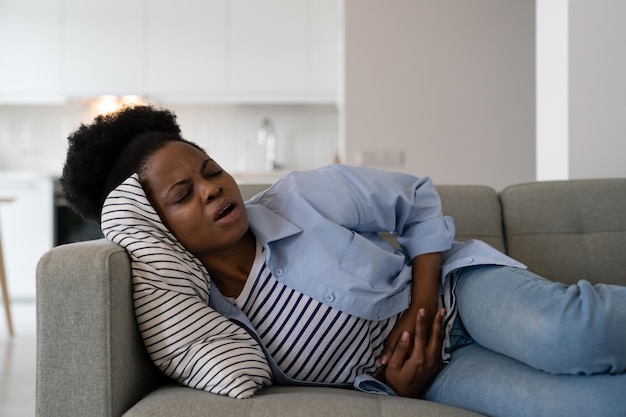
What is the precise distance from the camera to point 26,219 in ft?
17.3

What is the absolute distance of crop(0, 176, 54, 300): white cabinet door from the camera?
527cm

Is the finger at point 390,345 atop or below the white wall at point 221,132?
below

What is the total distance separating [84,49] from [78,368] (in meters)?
4.85

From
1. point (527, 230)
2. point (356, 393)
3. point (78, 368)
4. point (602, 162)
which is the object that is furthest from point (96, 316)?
point (602, 162)

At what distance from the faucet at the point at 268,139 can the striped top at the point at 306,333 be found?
4.34 m

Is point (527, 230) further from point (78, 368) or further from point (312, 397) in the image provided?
point (78, 368)

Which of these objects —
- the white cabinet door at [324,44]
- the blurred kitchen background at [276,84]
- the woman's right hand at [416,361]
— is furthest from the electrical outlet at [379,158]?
the woman's right hand at [416,361]

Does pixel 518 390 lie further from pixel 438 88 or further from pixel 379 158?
pixel 438 88

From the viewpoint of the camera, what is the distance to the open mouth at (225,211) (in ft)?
4.69

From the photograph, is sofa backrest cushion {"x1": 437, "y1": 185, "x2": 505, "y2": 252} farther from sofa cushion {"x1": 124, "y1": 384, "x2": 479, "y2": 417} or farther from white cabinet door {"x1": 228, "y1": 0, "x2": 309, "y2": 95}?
white cabinet door {"x1": 228, "y1": 0, "x2": 309, "y2": 95}

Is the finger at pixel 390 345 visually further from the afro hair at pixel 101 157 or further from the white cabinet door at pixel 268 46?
the white cabinet door at pixel 268 46

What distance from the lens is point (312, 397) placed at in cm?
125

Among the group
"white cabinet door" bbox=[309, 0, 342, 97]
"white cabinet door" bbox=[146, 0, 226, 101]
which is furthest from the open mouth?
"white cabinet door" bbox=[146, 0, 226, 101]

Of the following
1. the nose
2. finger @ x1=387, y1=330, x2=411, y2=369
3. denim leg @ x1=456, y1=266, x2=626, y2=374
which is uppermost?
the nose
